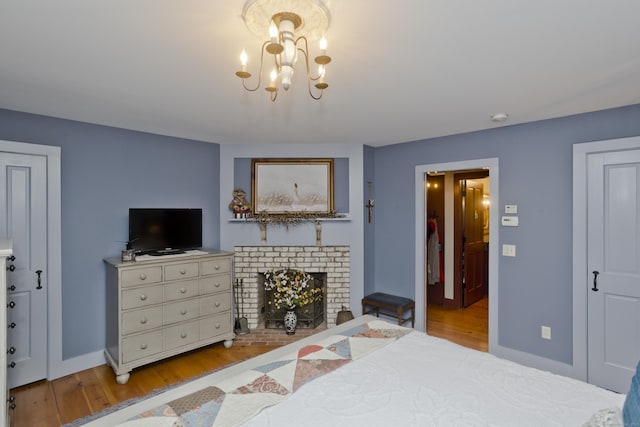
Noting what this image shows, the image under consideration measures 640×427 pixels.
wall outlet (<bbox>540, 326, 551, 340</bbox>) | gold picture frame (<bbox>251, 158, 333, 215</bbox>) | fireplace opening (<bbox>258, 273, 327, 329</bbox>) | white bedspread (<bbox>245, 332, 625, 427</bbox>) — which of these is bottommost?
fireplace opening (<bbox>258, 273, 327, 329</bbox>)

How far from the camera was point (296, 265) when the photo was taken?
4145 mm

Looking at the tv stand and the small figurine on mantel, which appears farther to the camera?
the small figurine on mantel

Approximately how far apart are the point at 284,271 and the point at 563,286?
2846mm

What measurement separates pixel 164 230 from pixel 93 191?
739mm

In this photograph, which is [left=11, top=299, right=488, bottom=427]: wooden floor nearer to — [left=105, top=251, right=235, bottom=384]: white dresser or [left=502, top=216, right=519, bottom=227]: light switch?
[left=105, top=251, right=235, bottom=384]: white dresser

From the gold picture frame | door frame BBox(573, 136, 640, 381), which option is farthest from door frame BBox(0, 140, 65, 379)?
door frame BBox(573, 136, 640, 381)

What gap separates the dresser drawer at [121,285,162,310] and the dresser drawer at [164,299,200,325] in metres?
0.14

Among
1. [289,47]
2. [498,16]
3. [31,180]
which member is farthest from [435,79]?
[31,180]

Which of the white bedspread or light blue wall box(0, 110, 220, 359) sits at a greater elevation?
light blue wall box(0, 110, 220, 359)

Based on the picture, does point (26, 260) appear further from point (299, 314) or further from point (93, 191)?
point (299, 314)

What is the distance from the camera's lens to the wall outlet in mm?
3104

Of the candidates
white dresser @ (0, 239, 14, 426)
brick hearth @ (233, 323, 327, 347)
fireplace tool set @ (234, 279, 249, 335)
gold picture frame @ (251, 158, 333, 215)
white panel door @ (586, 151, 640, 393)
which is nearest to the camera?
white dresser @ (0, 239, 14, 426)

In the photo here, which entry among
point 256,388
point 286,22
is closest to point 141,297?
point 256,388

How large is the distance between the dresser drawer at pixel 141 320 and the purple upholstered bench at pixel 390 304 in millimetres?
2281
